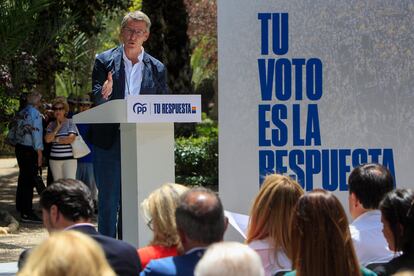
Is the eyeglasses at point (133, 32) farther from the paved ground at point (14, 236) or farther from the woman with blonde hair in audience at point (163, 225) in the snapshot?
the paved ground at point (14, 236)

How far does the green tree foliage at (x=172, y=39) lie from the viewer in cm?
2005

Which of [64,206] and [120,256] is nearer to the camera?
[120,256]

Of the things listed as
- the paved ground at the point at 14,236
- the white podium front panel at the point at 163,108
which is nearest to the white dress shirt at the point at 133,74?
the white podium front panel at the point at 163,108

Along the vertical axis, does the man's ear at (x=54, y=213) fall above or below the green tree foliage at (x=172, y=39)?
below

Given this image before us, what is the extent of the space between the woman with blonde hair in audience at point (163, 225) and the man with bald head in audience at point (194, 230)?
1.41 ft

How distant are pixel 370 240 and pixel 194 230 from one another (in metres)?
1.45

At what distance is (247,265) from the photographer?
321cm

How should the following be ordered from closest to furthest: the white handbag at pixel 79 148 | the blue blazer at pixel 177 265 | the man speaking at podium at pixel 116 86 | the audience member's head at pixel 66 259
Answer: the audience member's head at pixel 66 259 < the blue blazer at pixel 177 265 < the man speaking at podium at pixel 116 86 < the white handbag at pixel 79 148

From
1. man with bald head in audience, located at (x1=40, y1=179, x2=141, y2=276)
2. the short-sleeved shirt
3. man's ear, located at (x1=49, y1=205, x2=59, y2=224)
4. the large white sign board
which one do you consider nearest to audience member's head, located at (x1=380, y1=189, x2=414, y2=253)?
man with bald head in audience, located at (x1=40, y1=179, x2=141, y2=276)

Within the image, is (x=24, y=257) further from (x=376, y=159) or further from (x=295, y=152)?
(x=376, y=159)

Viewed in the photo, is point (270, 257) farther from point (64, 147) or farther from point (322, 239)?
point (64, 147)

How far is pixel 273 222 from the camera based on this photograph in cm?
491

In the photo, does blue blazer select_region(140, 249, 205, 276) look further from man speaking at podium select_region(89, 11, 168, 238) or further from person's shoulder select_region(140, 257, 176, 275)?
man speaking at podium select_region(89, 11, 168, 238)

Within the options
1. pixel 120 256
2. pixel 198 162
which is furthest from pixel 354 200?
pixel 198 162
